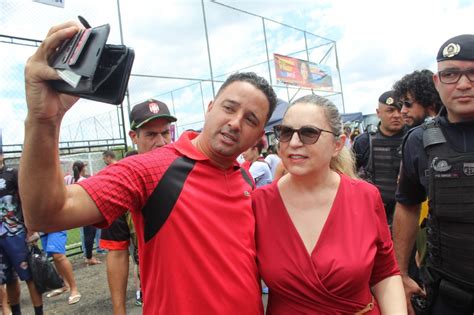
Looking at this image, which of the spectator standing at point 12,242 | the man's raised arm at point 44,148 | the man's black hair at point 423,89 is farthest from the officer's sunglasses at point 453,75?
the spectator standing at point 12,242

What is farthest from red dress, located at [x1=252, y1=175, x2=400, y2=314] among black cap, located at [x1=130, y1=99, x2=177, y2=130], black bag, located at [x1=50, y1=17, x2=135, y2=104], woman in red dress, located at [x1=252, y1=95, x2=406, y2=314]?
black cap, located at [x1=130, y1=99, x2=177, y2=130]

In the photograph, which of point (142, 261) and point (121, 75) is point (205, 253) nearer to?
point (142, 261)

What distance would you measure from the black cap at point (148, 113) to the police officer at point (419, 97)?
2.16m

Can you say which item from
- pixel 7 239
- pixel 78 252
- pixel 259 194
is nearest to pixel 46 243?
pixel 7 239

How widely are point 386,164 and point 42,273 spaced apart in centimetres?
414

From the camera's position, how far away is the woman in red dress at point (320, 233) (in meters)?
1.63

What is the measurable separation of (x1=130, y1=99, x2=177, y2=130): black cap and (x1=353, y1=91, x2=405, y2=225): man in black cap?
2.33 metres

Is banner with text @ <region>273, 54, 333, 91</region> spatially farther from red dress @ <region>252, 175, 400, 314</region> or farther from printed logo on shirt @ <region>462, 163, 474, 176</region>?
red dress @ <region>252, 175, 400, 314</region>

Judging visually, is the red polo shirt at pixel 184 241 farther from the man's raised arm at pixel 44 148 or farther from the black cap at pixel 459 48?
the black cap at pixel 459 48

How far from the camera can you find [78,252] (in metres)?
8.03

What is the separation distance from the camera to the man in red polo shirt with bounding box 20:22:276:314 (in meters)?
1.05

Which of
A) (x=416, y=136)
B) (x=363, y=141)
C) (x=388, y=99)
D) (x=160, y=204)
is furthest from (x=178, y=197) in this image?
(x=363, y=141)

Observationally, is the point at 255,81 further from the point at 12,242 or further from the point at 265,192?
the point at 12,242

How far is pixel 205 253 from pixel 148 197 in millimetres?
302
